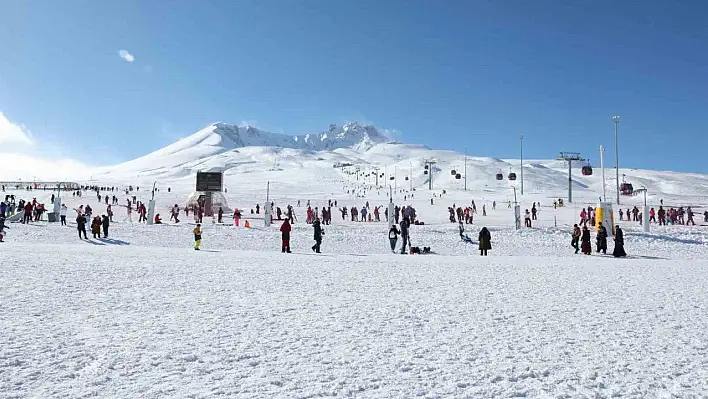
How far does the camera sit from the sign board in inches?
1623

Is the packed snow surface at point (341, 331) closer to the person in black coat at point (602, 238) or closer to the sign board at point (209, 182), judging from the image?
the person in black coat at point (602, 238)

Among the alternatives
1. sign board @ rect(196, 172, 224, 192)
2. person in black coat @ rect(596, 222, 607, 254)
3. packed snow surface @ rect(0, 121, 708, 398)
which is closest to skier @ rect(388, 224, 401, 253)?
packed snow surface @ rect(0, 121, 708, 398)

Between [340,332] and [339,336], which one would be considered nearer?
[339,336]

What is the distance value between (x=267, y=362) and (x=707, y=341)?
4829mm

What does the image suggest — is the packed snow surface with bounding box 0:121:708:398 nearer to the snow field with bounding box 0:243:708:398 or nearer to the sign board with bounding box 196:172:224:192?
the snow field with bounding box 0:243:708:398

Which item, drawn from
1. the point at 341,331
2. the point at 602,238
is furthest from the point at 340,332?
the point at 602,238

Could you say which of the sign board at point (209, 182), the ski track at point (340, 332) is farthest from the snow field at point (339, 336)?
the sign board at point (209, 182)

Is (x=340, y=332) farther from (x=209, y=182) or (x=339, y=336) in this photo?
(x=209, y=182)

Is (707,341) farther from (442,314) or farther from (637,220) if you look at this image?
(637,220)

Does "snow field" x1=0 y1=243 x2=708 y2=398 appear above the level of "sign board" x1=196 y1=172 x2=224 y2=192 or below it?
below

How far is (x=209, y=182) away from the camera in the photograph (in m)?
41.4

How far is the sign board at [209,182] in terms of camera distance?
41231mm

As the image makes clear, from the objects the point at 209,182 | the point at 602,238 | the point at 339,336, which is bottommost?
the point at 339,336

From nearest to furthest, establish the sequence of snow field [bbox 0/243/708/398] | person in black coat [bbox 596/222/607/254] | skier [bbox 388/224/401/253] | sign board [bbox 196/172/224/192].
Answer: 1. snow field [bbox 0/243/708/398]
2. skier [bbox 388/224/401/253]
3. person in black coat [bbox 596/222/607/254]
4. sign board [bbox 196/172/224/192]
